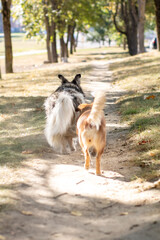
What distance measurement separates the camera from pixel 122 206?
4828 mm

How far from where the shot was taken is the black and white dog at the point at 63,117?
279 inches

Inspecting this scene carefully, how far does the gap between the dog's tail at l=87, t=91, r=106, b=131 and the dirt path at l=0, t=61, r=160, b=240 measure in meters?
0.85

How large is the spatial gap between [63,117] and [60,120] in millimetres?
77

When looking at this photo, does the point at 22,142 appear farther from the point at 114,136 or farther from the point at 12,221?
the point at 12,221

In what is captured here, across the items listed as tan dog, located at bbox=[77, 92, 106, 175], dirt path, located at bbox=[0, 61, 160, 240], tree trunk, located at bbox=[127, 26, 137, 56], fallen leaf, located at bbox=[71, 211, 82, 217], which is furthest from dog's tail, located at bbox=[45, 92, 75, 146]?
tree trunk, located at bbox=[127, 26, 137, 56]

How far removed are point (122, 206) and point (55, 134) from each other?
2800 mm

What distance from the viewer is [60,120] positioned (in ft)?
23.4

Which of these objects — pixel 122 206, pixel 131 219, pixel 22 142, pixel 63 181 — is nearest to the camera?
pixel 131 219

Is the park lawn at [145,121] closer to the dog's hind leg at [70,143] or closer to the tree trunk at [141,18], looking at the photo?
the dog's hind leg at [70,143]

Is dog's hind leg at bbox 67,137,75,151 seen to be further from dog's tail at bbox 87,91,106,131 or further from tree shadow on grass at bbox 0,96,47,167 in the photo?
dog's tail at bbox 87,91,106,131

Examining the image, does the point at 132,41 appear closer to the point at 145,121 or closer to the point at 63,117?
the point at 145,121

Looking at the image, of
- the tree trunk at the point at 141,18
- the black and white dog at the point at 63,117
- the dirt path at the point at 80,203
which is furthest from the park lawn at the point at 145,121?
the tree trunk at the point at 141,18

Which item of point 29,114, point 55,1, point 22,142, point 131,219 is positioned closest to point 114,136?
point 22,142

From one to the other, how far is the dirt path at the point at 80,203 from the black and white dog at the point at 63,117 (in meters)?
0.29
